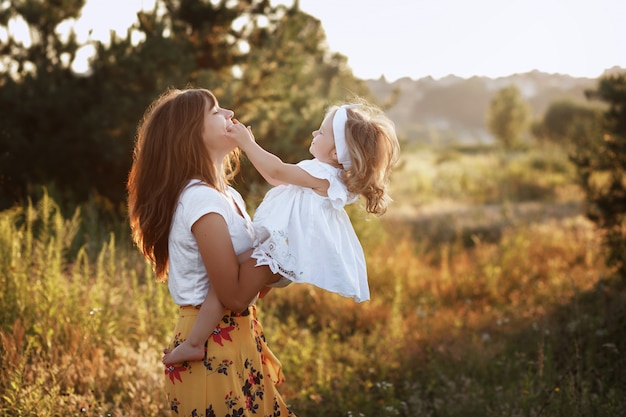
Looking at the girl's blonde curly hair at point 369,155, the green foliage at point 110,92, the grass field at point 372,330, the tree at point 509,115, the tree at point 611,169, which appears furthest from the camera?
the tree at point 509,115

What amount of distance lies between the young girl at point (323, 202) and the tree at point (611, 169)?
5.01m

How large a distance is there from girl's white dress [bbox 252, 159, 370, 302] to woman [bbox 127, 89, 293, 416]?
0.07m

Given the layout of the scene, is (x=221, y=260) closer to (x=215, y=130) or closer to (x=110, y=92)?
(x=215, y=130)

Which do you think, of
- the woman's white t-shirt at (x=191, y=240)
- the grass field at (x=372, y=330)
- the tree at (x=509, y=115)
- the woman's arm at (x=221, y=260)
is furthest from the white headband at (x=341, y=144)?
the tree at (x=509, y=115)

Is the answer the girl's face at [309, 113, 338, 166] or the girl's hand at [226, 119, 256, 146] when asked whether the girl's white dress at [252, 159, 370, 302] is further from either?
the girl's hand at [226, 119, 256, 146]

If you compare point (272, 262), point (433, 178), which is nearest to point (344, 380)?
point (272, 262)

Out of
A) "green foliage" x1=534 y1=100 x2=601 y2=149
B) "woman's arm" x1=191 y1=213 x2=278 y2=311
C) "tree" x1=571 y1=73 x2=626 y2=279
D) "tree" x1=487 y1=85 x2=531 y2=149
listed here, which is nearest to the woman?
"woman's arm" x1=191 y1=213 x2=278 y2=311

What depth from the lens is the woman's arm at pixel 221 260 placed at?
2350mm

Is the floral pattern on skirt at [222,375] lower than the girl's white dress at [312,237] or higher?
lower

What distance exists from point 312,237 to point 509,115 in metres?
33.3

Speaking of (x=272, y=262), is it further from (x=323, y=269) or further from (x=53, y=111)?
(x=53, y=111)

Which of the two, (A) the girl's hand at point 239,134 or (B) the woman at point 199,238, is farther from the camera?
(A) the girl's hand at point 239,134

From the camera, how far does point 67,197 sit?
8.09 m

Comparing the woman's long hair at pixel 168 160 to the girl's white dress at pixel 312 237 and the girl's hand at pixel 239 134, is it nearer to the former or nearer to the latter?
the girl's hand at pixel 239 134
